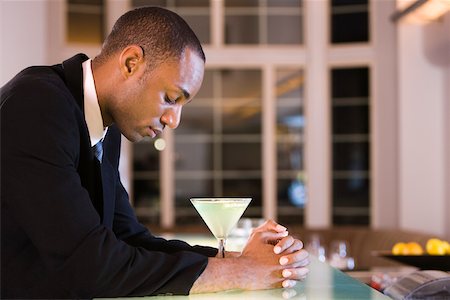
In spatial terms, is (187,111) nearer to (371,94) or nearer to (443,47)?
(371,94)

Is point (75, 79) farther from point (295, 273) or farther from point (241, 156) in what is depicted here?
point (241, 156)

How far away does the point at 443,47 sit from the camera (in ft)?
24.0

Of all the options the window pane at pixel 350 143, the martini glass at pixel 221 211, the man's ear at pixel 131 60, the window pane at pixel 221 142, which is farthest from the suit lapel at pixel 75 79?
the window pane at pixel 350 143

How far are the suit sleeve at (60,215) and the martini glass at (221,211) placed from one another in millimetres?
229

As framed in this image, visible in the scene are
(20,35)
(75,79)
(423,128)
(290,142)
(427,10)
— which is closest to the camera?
(75,79)

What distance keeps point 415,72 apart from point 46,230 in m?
6.72

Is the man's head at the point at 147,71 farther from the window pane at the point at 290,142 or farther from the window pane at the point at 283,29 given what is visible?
the window pane at the point at 283,29

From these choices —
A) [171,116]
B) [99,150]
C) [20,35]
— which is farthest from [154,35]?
[20,35]

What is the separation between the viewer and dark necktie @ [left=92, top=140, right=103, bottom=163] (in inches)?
68.6

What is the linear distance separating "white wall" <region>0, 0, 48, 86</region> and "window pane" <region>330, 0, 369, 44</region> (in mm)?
3341

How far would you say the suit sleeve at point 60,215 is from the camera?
1471 mm

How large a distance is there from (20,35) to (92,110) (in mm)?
5046

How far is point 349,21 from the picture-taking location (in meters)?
8.23

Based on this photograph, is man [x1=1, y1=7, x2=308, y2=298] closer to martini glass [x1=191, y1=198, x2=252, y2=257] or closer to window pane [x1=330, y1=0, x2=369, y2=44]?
martini glass [x1=191, y1=198, x2=252, y2=257]
